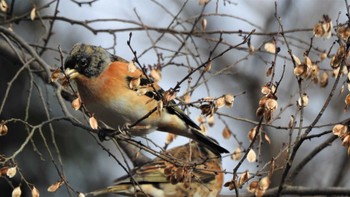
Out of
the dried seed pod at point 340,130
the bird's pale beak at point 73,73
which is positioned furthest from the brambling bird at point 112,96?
the dried seed pod at point 340,130

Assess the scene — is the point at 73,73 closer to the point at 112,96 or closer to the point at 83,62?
the point at 83,62

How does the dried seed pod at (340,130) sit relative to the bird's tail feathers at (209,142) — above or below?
below

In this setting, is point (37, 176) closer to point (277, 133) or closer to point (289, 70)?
point (277, 133)

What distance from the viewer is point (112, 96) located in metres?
4.86

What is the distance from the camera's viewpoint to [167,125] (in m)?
5.21

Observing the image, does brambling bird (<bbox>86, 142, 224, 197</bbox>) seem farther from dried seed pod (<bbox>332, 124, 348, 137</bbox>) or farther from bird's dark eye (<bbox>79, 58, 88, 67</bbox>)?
dried seed pod (<bbox>332, 124, 348, 137</bbox>)

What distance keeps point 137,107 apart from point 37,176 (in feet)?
11.1

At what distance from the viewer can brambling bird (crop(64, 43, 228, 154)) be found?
4.82m

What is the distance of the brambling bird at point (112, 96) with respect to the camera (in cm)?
482

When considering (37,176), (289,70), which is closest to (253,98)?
(289,70)

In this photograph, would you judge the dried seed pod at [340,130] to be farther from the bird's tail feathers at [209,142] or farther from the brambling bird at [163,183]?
the brambling bird at [163,183]

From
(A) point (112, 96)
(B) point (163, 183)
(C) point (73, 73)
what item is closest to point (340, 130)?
(A) point (112, 96)

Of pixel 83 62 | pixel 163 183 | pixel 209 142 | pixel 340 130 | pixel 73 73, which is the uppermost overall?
pixel 83 62

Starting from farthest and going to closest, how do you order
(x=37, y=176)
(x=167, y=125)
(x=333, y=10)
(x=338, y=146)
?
(x=333, y=10)
(x=338, y=146)
(x=37, y=176)
(x=167, y=125)
